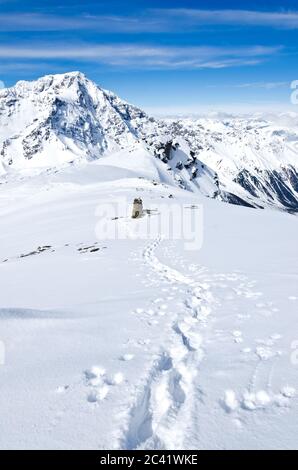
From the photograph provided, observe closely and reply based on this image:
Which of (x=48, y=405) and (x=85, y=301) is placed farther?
(x=85, y=301)

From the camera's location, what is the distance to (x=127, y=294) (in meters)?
14.5

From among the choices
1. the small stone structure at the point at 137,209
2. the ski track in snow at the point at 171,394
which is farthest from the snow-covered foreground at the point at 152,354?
the small stone structure at the point at 137,209

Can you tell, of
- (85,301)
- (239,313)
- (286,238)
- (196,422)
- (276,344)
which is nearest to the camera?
(196,422)

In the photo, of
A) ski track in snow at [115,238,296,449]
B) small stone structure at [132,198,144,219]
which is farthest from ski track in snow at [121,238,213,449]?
small stone structure at [132,198,144,219]

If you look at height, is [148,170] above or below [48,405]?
above

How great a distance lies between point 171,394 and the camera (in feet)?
24.8

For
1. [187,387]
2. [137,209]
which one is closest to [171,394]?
[187,387]

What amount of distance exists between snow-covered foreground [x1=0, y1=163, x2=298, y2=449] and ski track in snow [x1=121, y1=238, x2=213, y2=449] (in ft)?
0.08

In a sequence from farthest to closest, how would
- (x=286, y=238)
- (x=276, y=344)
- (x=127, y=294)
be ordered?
1. (x=286, y=238)
2. (x=127, y=294)
3. (x=276, y=344)

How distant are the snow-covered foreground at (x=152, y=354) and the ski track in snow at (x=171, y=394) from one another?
0.08ft

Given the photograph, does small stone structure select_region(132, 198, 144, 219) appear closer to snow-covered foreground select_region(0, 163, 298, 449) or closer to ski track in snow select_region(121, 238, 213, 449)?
snow-covered foreground select_region(0, 163, 298, 449)
